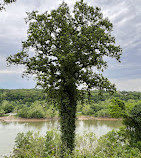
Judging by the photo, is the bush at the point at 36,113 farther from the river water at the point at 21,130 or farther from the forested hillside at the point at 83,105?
the river water at the point at 21,130

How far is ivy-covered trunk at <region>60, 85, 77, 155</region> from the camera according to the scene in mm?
4758

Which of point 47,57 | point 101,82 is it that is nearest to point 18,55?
point 47,57

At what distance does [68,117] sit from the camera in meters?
4.83

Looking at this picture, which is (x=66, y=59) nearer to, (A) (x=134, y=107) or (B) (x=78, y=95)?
(B) (x=78, y=95)

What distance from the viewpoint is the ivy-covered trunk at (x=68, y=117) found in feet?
15.6

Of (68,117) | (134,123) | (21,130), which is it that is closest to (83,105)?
(68,117)

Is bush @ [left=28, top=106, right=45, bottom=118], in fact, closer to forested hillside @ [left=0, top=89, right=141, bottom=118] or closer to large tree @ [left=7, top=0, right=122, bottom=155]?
forested hillside @ [left=0, top=89, right=141, bottom=118]

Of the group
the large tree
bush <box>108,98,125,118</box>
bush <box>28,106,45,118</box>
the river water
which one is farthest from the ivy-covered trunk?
bush <box>28,106,45,118</box>

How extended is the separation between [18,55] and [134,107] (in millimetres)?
5764

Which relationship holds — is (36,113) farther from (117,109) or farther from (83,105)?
(83,105)

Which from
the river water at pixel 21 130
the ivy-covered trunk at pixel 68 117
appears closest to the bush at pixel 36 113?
the river water at pixel 21 130

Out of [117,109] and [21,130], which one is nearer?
[117,109]

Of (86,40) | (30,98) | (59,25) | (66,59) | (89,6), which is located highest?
(89,6)

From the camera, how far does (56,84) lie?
16.5 feet
